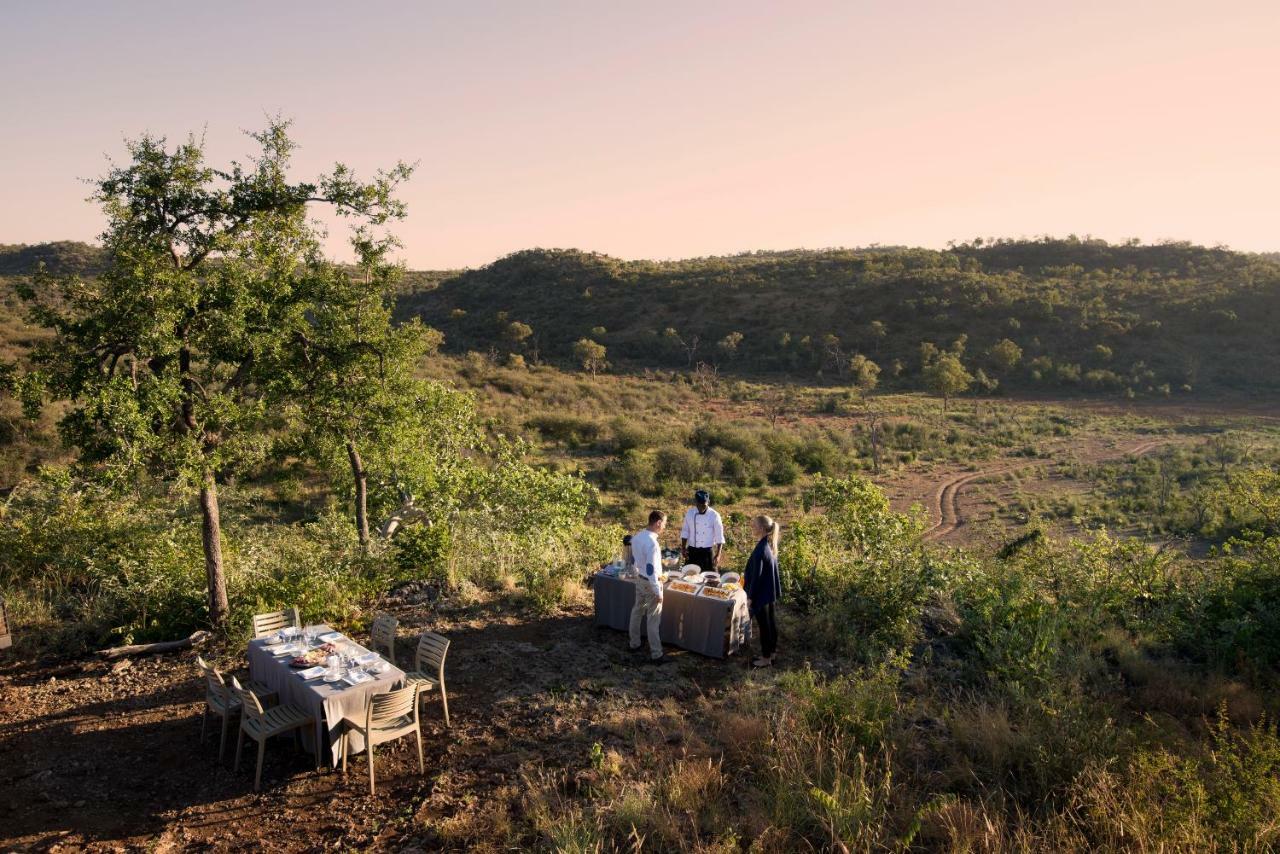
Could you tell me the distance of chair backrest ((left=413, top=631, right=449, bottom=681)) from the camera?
693 cm

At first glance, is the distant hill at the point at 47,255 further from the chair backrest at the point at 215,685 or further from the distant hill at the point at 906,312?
the chair backrest at the point at 215,685

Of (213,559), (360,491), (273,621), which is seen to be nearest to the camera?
(273,621)

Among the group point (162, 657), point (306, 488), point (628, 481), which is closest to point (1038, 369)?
point (628, 481)

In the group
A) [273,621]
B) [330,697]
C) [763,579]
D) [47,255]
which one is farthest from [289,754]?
[47,255]

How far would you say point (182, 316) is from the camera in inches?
284

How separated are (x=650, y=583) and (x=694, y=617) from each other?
0.73 m

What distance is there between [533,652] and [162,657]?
4.24m

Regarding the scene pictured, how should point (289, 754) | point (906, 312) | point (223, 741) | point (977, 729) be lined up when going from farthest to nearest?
point (906, 312) < point (289, 754) < point (223, 741) < point (977, 729)

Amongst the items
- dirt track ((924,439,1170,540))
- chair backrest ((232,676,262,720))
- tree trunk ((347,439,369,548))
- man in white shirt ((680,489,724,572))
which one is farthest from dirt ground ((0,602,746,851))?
dirt track ((924,439,1170,540))

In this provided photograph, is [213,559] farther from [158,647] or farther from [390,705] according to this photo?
[390,705]

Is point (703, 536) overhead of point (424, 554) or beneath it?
overhead

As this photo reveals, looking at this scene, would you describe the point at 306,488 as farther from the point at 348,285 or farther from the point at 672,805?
the point at 672,805

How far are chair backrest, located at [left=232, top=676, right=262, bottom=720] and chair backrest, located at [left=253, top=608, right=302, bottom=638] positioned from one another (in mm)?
1521

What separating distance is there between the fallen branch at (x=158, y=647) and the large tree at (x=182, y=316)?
0.70 feet
